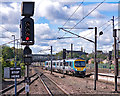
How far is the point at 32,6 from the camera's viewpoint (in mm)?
12391

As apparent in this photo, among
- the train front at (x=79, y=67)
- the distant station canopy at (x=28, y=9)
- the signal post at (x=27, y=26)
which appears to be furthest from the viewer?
the train front at (x=79, y=67)

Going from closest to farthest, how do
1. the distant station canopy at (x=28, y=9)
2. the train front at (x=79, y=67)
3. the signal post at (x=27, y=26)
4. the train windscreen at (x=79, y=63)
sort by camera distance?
the signal post at (x=27, y=26) → the distant station canopy at (x=28, y=9) → the train front at (x=79, y=67) → the train windscreen at (x=79, y=63)

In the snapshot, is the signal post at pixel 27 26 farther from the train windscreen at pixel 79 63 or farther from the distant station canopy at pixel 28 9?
the train windscreen at pixel 79 63

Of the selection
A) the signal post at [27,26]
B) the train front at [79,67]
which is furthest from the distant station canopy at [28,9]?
the train front at [79,67]

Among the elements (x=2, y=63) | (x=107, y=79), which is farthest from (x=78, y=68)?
(x=2, y=63)

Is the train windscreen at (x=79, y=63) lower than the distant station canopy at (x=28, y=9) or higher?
lower

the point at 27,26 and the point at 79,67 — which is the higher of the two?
the point at 27,26

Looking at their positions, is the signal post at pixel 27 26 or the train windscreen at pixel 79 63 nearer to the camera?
the signal post at pixel 27 26

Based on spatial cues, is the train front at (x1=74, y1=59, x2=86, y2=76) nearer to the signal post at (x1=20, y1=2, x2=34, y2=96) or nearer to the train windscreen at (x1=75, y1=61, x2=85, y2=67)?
the train windscreen at (x1=75, y1=61, x2=85, y2=67)

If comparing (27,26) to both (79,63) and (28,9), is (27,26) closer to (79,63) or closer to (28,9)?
(28,9)

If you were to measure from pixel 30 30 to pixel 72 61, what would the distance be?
32.9 metres

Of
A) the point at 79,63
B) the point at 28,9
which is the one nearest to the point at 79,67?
the point at 79,63

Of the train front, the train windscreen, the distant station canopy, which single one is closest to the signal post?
the distant station canopy

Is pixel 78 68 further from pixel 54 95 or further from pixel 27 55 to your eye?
pixel 27 55
